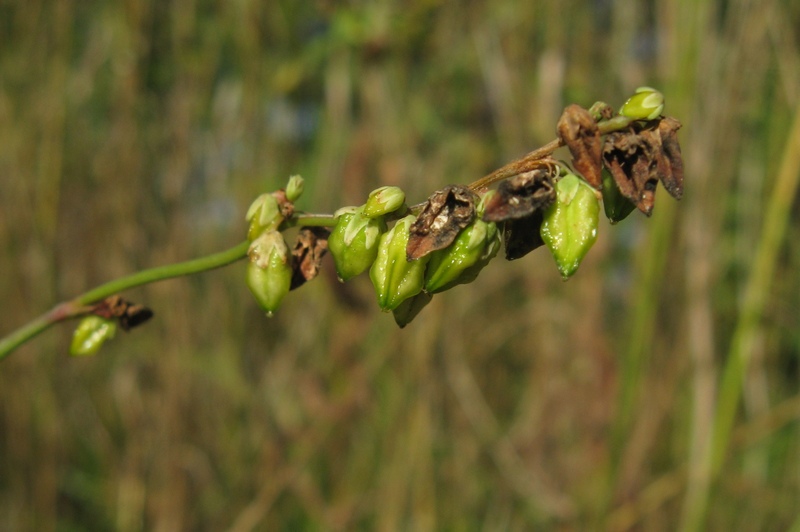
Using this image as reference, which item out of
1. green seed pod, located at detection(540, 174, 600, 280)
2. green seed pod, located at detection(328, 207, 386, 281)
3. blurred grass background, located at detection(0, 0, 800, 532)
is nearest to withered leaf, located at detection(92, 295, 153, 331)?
green seed pod, located at detection(328, 207, 386, 281)

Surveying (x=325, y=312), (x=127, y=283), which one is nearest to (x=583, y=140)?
(x=127, y=283)

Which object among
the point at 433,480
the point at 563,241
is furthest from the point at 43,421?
the point at 563,241

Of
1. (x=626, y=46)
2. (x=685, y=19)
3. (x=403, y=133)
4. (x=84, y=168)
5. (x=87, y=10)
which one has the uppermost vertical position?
(x=87, y=10)

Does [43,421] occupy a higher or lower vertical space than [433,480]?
higher

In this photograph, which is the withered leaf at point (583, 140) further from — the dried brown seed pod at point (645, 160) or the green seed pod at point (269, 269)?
the green seed pod at point (269, 269)

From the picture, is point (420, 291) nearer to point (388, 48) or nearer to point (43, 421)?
point (388, 48)

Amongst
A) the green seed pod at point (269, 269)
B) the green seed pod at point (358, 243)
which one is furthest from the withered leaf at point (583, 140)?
the green seed pod at point (269, 269)

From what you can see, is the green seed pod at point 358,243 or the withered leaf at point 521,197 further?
the green seed pod at point 358,243
